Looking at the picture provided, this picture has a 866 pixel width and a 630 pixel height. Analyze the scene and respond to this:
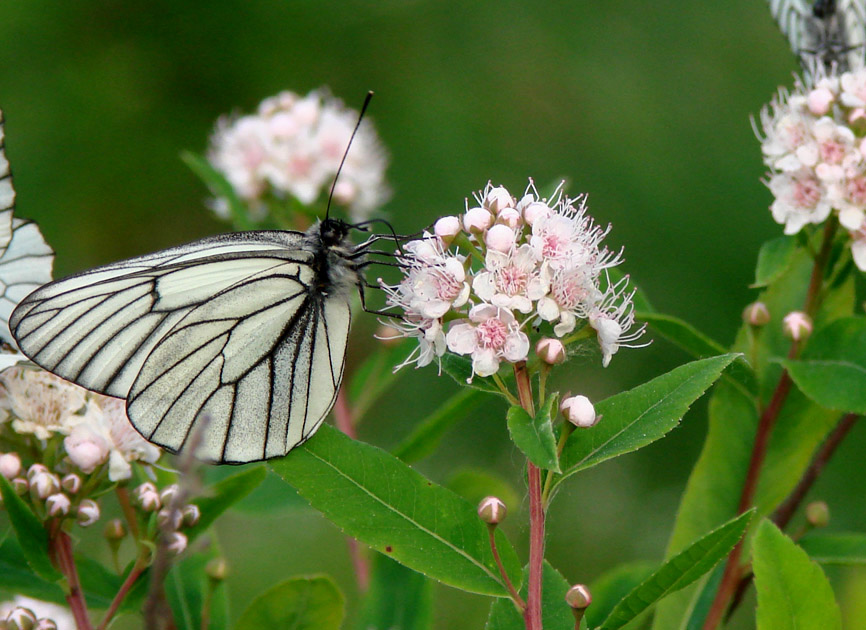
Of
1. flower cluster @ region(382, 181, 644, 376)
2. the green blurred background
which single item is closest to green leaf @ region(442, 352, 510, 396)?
flower cluster @ region(382, 181, 644, 376)

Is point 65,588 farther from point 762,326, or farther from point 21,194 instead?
point 21,194

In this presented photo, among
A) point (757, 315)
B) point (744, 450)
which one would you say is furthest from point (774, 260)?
point (744, 450)

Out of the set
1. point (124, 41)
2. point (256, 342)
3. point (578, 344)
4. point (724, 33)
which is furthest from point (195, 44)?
point (578, 344)

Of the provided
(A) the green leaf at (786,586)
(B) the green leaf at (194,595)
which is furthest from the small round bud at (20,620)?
(A) the green leaf at (786,586)

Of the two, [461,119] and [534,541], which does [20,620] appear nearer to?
[534,541]

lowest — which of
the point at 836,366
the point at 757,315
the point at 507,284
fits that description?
the point at 507,284

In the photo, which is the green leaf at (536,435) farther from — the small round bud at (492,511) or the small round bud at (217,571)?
the small round bud at (217,571)

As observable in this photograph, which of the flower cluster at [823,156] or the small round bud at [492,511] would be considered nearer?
the small round bud at [492,511]
